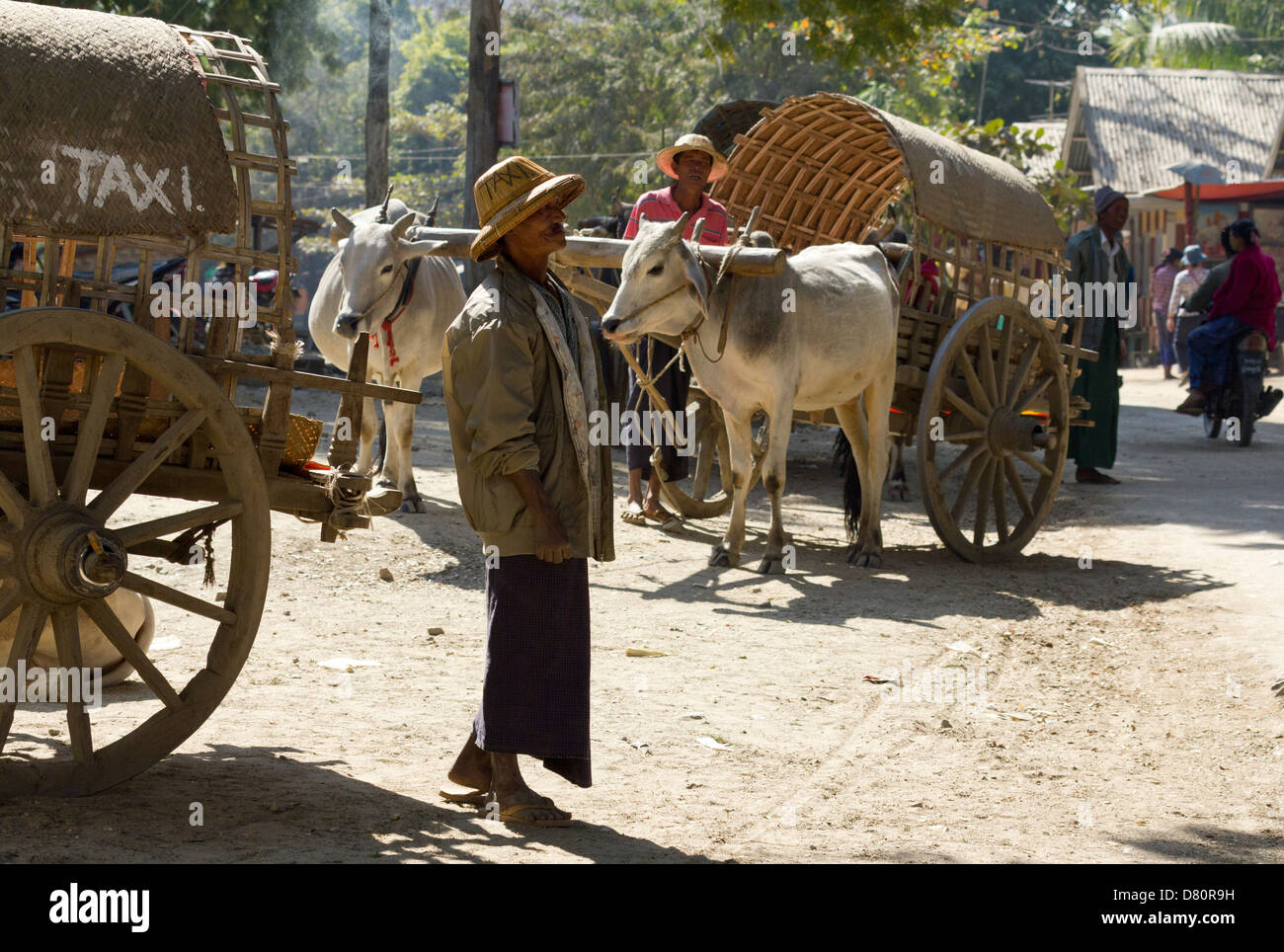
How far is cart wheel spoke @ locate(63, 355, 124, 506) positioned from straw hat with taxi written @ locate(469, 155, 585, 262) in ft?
3.49

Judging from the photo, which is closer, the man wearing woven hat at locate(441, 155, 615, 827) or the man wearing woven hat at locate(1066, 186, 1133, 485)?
the man wearing woven hat at locate(441, 155, 615, 827)

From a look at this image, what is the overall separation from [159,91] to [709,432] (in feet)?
21.9

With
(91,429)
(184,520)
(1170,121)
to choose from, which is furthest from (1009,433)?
(1170,121)

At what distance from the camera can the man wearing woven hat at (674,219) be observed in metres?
8.85

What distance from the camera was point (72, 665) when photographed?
159 inches

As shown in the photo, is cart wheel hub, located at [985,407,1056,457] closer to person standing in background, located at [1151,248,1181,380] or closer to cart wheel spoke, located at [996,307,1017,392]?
cart wheel spoke, located at [996,307,1017,392]

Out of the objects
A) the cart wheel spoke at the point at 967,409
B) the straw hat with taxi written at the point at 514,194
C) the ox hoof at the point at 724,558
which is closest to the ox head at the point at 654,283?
the ox hoof at the point at 724,558

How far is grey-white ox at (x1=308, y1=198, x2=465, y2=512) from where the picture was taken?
871 centimetres

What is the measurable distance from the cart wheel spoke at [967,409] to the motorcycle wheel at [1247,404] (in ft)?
22.8

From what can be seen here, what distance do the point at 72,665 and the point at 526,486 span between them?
1.33 m

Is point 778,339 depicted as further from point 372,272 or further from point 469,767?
point 469,767

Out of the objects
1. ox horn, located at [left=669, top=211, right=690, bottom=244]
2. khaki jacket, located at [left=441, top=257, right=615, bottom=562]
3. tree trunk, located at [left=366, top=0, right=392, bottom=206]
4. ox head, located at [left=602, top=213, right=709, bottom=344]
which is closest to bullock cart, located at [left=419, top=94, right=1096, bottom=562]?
ox head, located at [left=602, top=213, right=709, bottom=344]

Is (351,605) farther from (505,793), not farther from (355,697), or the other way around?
(505,793)

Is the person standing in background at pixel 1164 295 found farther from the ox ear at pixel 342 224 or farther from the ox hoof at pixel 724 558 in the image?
the ox ear at pixel 342 224
